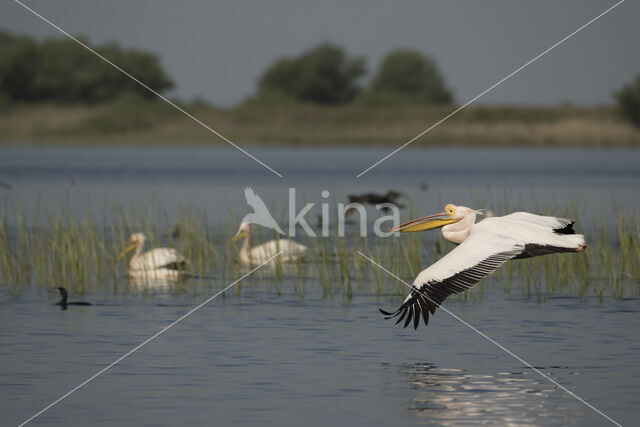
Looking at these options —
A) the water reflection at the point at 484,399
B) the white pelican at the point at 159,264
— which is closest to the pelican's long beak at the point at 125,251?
the white pelican at the point at 159,264

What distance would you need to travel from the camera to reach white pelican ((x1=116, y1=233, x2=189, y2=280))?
43.8ft

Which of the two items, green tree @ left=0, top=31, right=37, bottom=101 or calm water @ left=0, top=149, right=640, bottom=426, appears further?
green tree @ left=0, top=31, right=37, bottom=101

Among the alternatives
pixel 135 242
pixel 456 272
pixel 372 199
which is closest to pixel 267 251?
pixel 135 242

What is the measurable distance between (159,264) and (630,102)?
137 ft

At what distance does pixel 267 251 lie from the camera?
1418 cm

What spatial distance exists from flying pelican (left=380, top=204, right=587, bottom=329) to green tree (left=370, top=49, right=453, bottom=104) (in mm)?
81371

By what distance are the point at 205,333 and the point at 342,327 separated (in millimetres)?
1202

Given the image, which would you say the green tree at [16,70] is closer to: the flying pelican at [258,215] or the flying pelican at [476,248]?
the flying pelican at [258,215]

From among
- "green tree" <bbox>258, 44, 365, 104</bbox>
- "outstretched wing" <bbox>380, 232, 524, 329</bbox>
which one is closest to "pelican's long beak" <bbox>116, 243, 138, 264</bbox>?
"outstretched wing" <bbox>380, 232, 524, 329</bbox>

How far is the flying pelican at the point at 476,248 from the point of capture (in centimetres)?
942

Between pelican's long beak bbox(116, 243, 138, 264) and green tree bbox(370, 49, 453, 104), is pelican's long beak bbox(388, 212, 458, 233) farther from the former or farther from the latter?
green tree bbox(370, 49, 453, 104)

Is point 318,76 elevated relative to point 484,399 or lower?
elevated

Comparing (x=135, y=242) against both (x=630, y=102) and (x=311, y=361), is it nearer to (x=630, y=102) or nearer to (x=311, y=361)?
(x=311, y=361)

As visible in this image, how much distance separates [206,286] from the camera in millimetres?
13102
